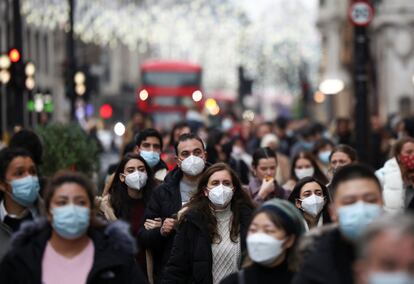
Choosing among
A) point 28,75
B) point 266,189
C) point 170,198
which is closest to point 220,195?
point 170,198

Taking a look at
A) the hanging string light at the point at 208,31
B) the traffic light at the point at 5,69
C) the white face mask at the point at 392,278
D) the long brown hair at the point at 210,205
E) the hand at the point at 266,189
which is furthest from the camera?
the hanging string light at the point at 208,31

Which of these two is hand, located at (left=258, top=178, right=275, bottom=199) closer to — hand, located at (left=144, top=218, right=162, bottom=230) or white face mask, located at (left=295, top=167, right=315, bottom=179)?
white face mask, located at (left=295, top=167, right=315, bottom=179)

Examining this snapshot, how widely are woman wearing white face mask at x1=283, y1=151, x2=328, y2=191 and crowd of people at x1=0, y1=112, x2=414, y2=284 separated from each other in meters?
0.02

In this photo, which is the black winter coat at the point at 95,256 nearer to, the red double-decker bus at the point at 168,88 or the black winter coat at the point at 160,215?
the black winter coat at the point at 160,215

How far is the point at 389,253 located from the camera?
155 inches

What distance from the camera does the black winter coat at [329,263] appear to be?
513 cm

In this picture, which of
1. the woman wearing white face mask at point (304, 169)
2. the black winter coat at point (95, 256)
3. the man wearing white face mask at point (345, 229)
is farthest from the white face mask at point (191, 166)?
the man wearing white face mask at point (345, 229)

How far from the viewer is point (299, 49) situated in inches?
4112

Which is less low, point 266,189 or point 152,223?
point 266,189

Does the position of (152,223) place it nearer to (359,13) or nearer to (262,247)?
(262,247)

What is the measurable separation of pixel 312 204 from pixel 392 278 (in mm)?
4696

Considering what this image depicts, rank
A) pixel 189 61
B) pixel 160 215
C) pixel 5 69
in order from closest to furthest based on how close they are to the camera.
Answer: pixel 160 215, pixel 5 69, pixel 189 61

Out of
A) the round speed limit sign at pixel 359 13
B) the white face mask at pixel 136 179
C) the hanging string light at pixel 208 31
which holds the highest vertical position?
the hanging string light at pixel 208 31

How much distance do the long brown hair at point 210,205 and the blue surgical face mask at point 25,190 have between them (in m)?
0.95
